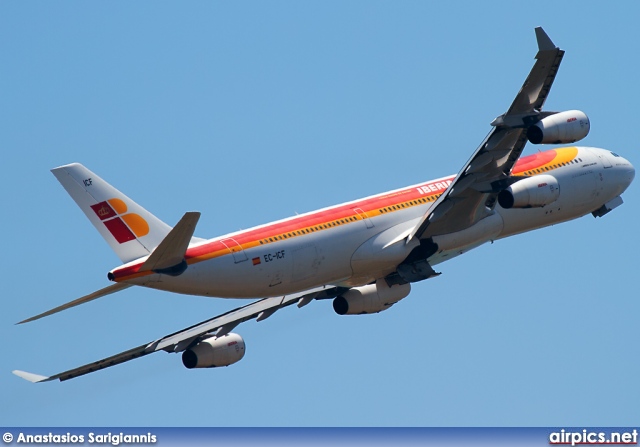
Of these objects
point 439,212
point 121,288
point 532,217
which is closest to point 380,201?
point 439,212

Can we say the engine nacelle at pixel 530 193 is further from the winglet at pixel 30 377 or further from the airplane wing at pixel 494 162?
the winglet at pixel 30 377

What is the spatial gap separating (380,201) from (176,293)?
9402 mm

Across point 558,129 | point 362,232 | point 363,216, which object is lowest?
point 362,232

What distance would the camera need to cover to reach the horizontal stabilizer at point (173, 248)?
52.1 meters

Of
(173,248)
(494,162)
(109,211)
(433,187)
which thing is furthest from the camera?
(433,187)

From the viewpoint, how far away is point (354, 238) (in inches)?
2309

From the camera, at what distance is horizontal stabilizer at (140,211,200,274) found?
171 ft

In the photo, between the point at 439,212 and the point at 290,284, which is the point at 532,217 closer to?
the point at 439,212

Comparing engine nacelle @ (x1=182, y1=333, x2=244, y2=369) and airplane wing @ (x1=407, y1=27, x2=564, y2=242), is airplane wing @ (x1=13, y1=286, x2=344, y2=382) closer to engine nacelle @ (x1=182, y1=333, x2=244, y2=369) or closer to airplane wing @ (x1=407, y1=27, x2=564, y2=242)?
engine nacelle @ (x1=182, y1=333, x2=244, y2=369)

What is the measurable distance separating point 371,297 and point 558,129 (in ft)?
34.4

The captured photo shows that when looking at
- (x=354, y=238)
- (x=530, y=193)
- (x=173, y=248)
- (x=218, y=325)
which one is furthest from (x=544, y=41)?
(x=218, y=325)

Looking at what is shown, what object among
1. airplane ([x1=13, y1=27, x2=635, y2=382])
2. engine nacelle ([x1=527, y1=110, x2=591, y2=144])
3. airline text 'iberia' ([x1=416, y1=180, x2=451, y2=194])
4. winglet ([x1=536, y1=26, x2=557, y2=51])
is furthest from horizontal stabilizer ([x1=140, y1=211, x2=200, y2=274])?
winglet ([x1=536, y1=26, x2=557, y2=51])

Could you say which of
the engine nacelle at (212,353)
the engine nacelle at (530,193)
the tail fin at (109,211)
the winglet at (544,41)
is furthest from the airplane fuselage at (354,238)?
the winglet at (544,41)

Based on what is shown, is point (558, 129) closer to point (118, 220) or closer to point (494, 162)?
point (494, 162)
